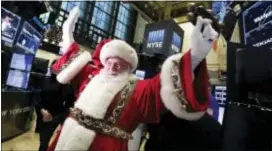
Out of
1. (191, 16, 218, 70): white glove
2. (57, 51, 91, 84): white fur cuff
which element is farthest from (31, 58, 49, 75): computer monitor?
(191, 16, 218, 70): white glove

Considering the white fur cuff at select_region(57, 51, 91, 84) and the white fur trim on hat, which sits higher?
the white fur trim on hat

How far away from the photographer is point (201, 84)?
1.07m

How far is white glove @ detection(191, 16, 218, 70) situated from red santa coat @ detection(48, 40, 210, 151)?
5 centimetres

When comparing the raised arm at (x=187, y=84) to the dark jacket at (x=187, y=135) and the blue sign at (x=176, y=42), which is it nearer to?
the dark jacket at (x=187, y=135)

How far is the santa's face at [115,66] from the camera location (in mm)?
1325

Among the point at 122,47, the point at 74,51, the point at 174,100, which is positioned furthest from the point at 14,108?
the point at 174,100

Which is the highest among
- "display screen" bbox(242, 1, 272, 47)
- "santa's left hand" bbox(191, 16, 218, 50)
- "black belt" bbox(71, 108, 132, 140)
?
"display screen" bbox(242, 1, 272, 47)

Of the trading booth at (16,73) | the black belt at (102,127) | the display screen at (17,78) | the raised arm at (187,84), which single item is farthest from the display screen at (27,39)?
the raised arm at (187,84)

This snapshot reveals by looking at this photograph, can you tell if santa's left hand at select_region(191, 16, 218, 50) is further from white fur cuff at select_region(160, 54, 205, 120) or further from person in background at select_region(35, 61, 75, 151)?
person in background at select_region(35, 61, 75, 151)

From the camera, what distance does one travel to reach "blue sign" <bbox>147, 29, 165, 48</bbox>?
14.5 feet

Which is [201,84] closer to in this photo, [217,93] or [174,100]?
[174,100]

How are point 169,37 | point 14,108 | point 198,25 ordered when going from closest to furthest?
1. point 198,25
2. point 14,108
3. point 169,37

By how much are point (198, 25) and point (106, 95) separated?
0.56 m

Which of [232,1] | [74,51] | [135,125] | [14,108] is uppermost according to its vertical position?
[232,1]
